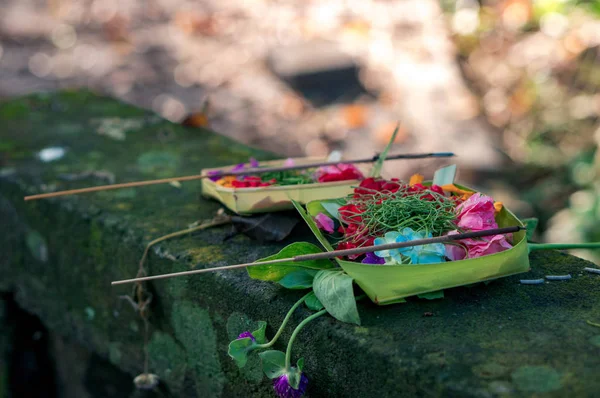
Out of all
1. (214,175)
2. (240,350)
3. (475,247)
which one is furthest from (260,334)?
(214,175)

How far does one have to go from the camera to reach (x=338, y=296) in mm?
1042

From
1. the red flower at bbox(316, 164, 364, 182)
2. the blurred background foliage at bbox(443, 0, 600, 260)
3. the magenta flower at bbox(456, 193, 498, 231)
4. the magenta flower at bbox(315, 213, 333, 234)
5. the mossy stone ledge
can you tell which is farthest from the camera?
the blurred background foliage at bbox(443, 0, 600, 260)

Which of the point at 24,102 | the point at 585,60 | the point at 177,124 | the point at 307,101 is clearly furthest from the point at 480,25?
the point at 24,102

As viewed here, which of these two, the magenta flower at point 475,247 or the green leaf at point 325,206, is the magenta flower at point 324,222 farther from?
the magenta flower at point 475,247

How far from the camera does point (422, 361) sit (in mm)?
936

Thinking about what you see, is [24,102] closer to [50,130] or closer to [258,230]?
[50,130]

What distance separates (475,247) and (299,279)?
1.01 feet

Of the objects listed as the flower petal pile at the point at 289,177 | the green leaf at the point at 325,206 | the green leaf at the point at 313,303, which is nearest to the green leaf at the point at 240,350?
the green leaf at the point at 313,303

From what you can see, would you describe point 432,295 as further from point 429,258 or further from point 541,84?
point 541,84

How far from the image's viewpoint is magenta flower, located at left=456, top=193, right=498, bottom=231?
1.16 meters

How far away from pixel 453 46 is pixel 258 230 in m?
3.11

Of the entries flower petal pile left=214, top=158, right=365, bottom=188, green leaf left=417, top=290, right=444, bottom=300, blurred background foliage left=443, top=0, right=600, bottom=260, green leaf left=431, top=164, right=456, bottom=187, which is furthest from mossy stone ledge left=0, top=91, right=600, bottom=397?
A: blurred background foliage left=443, top=0, right=600, bottom=260

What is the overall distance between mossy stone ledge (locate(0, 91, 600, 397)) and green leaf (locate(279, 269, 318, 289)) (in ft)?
0.11

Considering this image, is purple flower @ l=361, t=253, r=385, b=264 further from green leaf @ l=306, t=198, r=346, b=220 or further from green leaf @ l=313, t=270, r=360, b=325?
green leaf @ l=306, t=198, r=346, b=220
